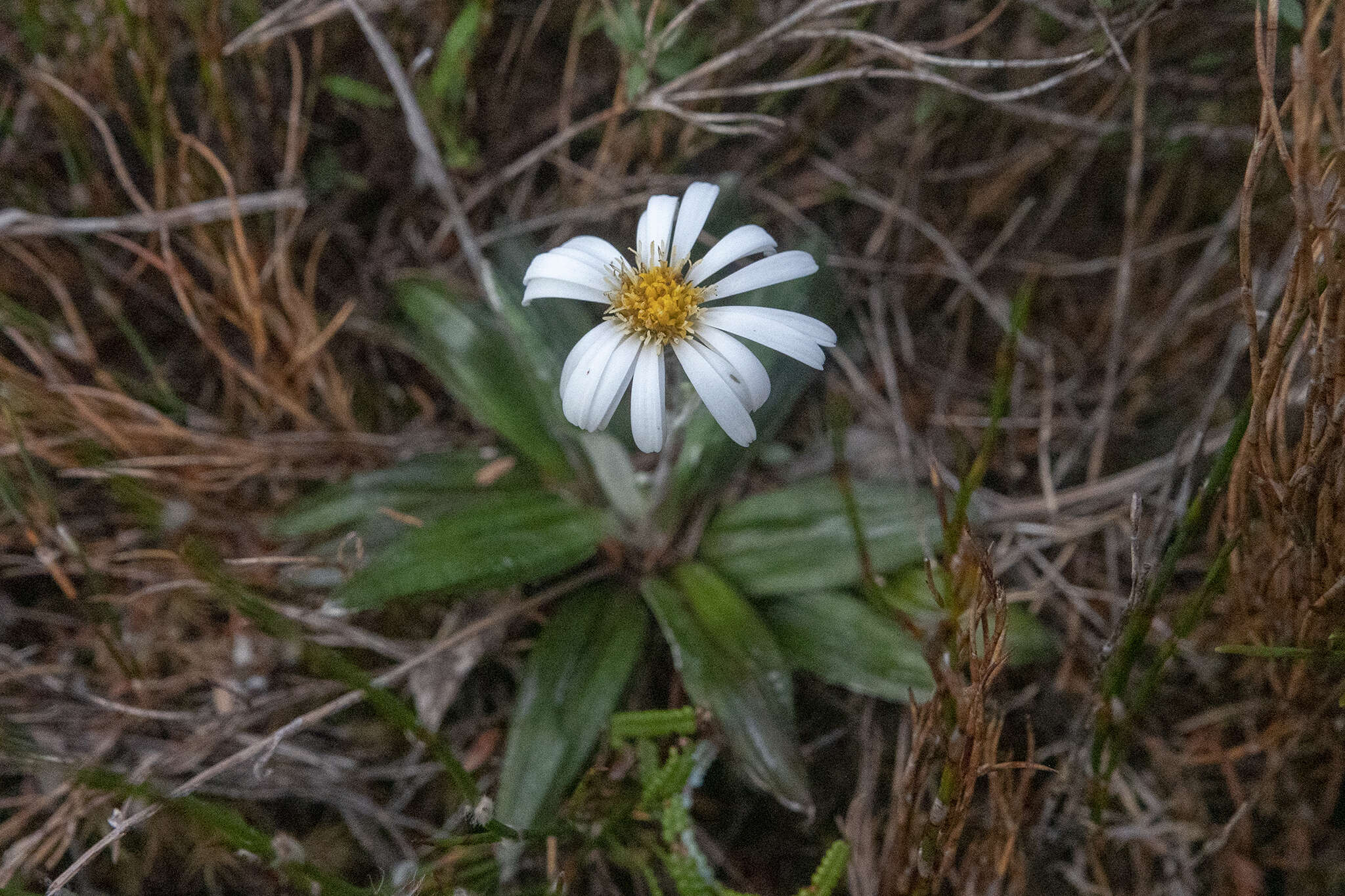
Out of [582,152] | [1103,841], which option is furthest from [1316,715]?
[582,152]

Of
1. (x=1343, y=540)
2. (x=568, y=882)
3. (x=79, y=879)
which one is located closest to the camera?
(x=1343, y=540)

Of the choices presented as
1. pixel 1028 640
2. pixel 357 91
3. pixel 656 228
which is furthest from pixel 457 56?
pixel 1028 640

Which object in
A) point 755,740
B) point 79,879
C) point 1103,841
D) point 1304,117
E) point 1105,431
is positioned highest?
point 1304,117

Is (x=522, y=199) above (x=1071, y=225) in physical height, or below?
above

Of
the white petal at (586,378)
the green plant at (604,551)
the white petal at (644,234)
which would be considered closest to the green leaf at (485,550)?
the green plant at (604,551)

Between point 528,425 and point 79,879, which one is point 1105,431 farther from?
point 79,879

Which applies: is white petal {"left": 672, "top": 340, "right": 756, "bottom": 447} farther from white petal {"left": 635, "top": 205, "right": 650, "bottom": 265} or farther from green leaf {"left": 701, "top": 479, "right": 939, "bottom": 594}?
green leaf {"left": 701, "top": 479, "right": 939, "bottom": 594}

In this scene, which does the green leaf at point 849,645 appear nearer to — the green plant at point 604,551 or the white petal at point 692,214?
the green plant at point 604,551
